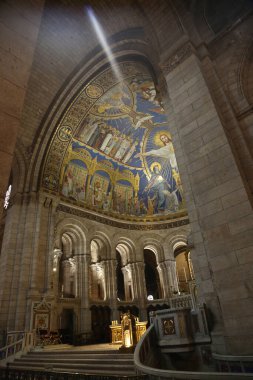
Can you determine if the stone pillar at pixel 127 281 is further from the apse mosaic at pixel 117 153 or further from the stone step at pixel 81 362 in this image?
the stone step at pixel 81 362

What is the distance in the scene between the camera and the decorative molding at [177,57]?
22.7 ft

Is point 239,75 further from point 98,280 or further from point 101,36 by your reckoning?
point 98,280

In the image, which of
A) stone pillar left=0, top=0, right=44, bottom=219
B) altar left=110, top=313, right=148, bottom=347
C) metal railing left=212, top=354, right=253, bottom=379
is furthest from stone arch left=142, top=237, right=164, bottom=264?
stone pillar left=0, top=0, right=44, bottom=219

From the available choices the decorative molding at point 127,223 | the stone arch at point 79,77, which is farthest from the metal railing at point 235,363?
the decorative molding at point 127,223

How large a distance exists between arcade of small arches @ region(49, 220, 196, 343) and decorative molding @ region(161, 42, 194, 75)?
1058cm

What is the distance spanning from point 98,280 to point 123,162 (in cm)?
848

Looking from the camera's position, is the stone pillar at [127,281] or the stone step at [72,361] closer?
the stone step at [72,361]

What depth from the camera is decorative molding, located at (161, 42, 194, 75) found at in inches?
272

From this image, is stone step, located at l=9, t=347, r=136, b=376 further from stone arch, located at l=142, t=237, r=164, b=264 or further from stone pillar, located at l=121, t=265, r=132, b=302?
stone arch, located at l=142, t=237, r=164, b=264

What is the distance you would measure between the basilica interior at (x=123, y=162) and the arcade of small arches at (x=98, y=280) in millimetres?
76

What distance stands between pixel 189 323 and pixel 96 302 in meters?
11.0

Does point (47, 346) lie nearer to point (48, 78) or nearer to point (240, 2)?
point (48, 78)

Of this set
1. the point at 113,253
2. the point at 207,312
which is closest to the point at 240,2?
the point at 207,312

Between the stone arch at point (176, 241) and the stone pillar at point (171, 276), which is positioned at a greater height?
the stone arch at point (176, 241)
